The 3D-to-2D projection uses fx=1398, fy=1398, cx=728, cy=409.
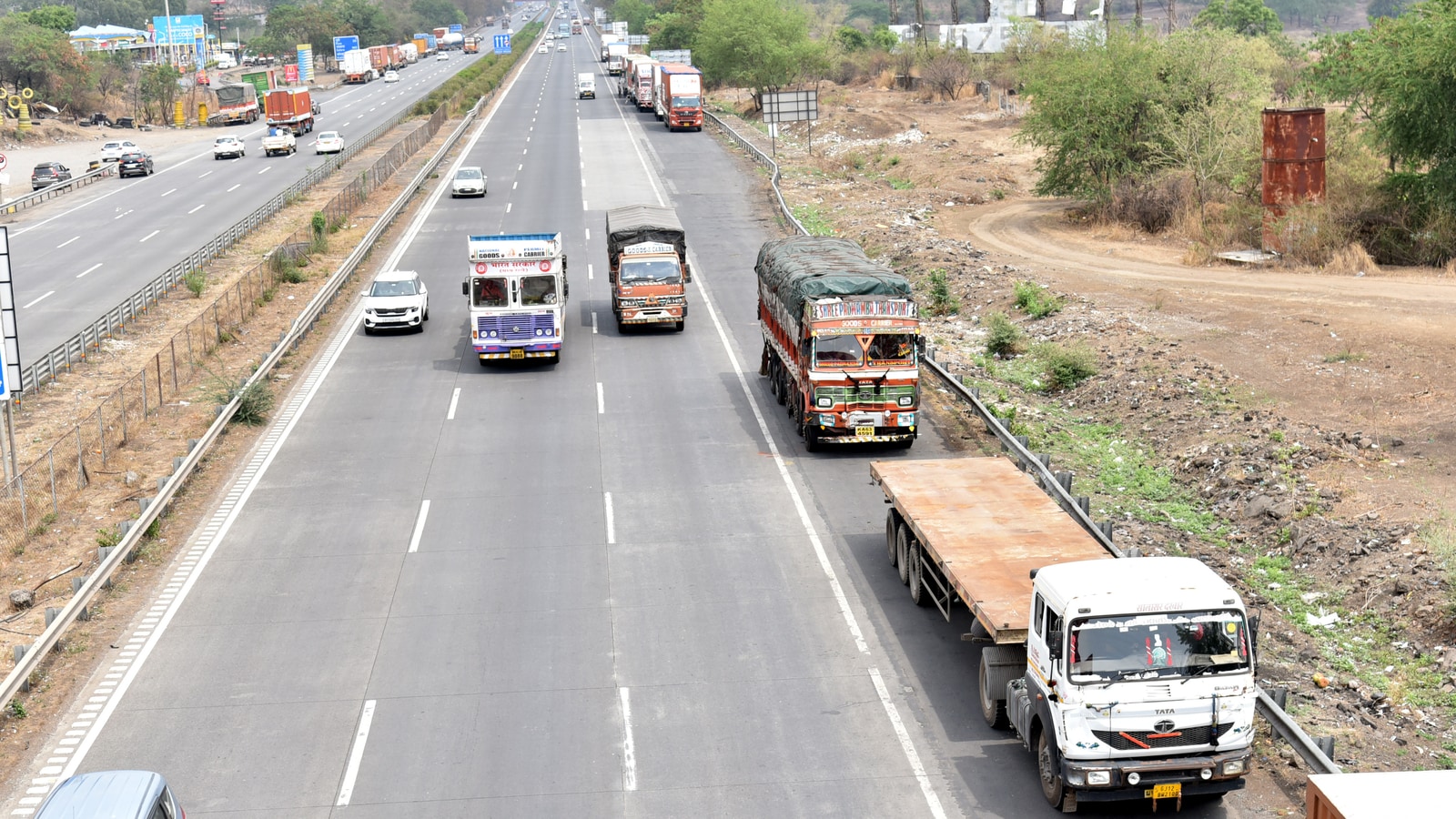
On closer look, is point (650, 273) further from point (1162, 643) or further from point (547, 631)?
point (1162, 643)

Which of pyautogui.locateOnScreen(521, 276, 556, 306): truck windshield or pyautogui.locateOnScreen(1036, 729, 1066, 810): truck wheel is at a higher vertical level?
pyautogui.locateOnScreen(521, 276, 556, 306): truck windshield

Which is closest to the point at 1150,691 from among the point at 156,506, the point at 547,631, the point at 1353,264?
the point at 547,631

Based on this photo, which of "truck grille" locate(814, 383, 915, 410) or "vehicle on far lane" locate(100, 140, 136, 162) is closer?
"truck grille" locate(814, 383, 915, 410)

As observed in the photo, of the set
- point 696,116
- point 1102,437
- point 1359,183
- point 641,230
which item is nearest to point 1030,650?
point 1102,437

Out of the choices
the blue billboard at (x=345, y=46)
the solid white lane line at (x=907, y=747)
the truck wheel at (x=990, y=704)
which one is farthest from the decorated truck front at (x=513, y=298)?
the blue billboard at (x=345, y=46)

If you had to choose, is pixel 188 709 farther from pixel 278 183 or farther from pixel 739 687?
pixel 278 183

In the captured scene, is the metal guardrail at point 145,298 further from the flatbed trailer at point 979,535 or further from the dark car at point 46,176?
the flatbed trailer at point 979,535

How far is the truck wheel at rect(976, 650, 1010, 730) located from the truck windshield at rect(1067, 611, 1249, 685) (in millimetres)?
2433

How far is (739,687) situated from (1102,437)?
13412 millimetres

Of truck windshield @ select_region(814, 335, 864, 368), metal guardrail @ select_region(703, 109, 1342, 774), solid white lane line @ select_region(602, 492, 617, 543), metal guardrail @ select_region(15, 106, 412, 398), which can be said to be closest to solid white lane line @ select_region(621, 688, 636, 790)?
solid white lane line @ select_region(602, 492, 617, 543)

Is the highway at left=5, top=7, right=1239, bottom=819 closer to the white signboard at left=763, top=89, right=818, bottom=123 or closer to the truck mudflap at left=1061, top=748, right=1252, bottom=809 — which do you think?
the truck mudflap at left=1061, top=748, right=1252, bottom=809

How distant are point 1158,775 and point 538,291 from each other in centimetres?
2444

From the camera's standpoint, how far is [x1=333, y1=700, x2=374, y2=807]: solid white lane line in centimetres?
1552

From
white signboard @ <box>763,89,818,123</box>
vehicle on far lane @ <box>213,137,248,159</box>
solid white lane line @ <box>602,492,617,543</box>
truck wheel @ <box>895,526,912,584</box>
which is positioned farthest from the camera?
vehicle on far lane @ <box>213,137,248,159</box>
